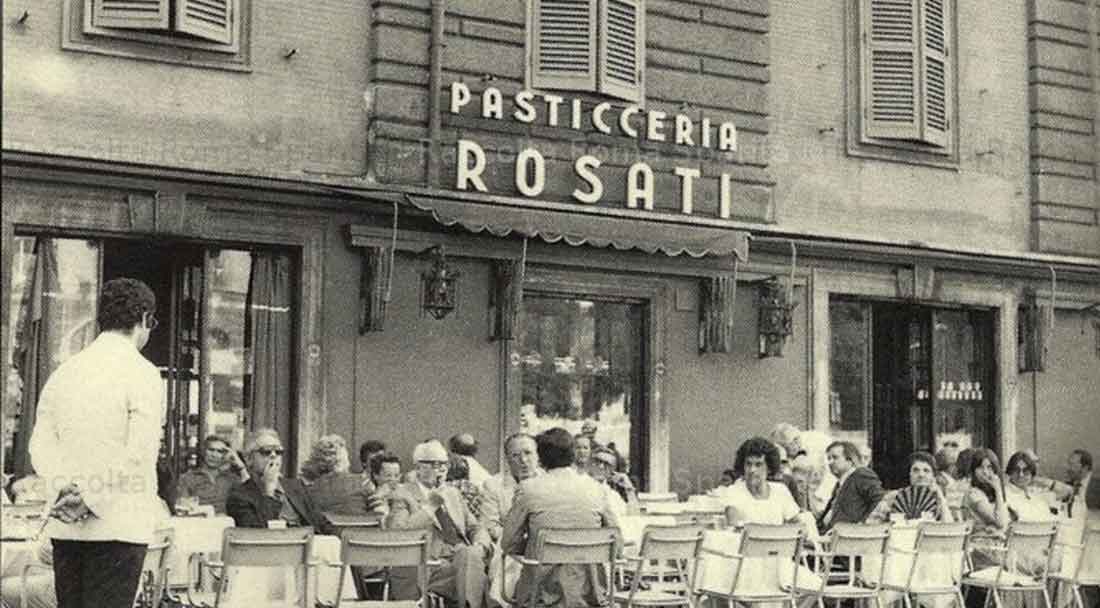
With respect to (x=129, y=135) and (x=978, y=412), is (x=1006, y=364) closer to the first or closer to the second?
(x=978, y=412)

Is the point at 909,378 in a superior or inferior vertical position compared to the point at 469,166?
inferior

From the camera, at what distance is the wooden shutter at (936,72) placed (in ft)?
52.2

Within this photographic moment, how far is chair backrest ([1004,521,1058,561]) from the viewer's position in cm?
990

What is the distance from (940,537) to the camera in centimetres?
934

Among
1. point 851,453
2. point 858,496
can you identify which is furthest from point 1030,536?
point 851,453

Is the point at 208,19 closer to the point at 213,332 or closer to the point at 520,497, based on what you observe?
the point at 213,332

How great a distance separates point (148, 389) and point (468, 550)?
165 inches

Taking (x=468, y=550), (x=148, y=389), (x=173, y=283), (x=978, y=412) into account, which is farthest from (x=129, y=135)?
(x=978, y=412)

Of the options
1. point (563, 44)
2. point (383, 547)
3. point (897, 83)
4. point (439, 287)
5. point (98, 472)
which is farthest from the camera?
point (897, 83)

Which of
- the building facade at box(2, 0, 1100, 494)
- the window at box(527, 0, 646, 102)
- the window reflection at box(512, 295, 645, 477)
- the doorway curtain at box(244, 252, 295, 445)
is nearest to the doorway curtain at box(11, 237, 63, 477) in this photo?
the building facade at box(2, 0, 1100, 494)

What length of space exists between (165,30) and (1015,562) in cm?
748

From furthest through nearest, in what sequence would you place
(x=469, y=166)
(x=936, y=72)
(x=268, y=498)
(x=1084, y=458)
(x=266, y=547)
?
(x=936, y=72) → (x=1084, y=458) → (x=469, y=166) → (x=268, y=498) → (x=266, y=547)

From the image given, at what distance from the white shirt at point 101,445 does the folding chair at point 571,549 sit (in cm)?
286

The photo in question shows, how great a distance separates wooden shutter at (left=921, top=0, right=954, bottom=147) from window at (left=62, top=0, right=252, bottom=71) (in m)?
7.35
